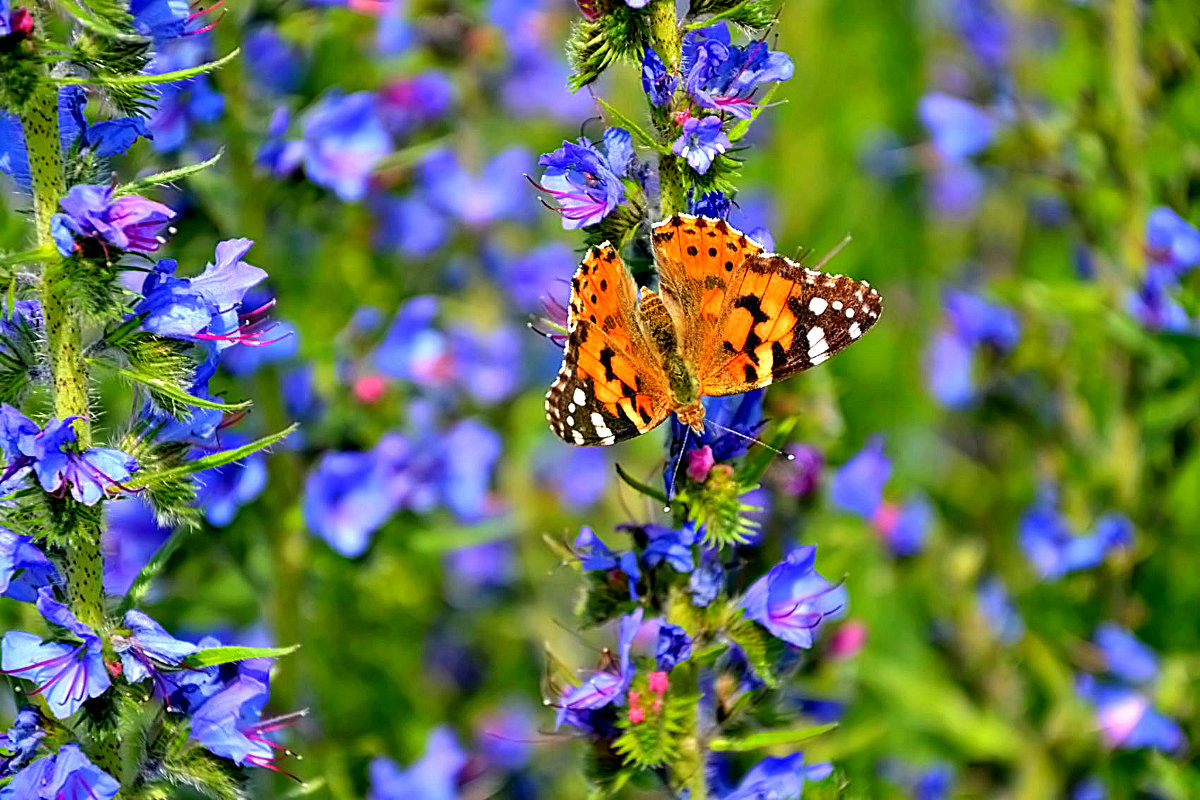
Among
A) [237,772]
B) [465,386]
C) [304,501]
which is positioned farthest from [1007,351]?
[237,772]

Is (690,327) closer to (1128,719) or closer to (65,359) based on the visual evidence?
(65,359)

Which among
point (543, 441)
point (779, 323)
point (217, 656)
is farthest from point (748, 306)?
point (543, 441)

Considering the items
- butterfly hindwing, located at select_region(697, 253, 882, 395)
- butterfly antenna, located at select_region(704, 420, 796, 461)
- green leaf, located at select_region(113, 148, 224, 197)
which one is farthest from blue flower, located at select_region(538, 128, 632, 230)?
green leaf, located at select_region(113, 148, 224, 197)

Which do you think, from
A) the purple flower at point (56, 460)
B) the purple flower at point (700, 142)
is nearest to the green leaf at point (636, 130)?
A: the purple flower at point (700, 142)

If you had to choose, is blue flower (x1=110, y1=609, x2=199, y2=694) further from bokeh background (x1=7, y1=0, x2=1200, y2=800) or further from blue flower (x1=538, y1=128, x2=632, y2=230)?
blue flower (x1=538, y1=128, x2=632, y2=230)

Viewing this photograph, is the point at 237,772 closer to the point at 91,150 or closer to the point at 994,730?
the point at 91,150
